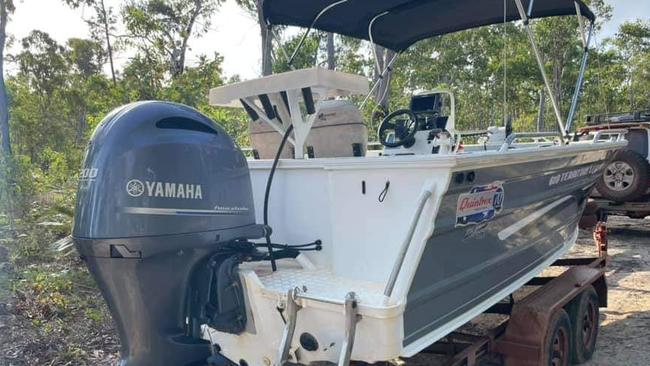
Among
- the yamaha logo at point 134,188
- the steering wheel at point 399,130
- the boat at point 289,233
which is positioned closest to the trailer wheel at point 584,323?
the boat at point 289,233

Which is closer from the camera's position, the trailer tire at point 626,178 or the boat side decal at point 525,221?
the boat side decal at point 525,221

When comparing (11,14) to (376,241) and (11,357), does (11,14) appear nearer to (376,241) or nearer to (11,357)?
(11,357)

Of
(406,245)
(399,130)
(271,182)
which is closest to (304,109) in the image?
(271,182)

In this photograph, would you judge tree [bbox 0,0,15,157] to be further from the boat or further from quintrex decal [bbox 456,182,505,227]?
quintrex decal [bbox 456,182,505,227]

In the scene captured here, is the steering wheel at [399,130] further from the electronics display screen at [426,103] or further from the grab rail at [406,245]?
the grab rail at [406,245]

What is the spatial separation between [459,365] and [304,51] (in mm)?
10931

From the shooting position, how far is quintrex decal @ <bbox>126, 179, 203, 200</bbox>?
2086 millimetres

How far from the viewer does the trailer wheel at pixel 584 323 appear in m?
3.83

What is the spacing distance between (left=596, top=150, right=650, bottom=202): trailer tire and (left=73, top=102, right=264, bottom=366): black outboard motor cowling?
22.8 feet

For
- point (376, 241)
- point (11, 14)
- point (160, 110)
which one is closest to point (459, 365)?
point (376, 241)

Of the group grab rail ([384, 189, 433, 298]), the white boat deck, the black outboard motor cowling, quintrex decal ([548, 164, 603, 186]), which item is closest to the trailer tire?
quintrex decal ([548, 164, 603, 186])

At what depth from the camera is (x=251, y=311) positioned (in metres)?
2.37

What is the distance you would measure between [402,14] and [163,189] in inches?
149

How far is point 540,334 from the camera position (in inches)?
122
